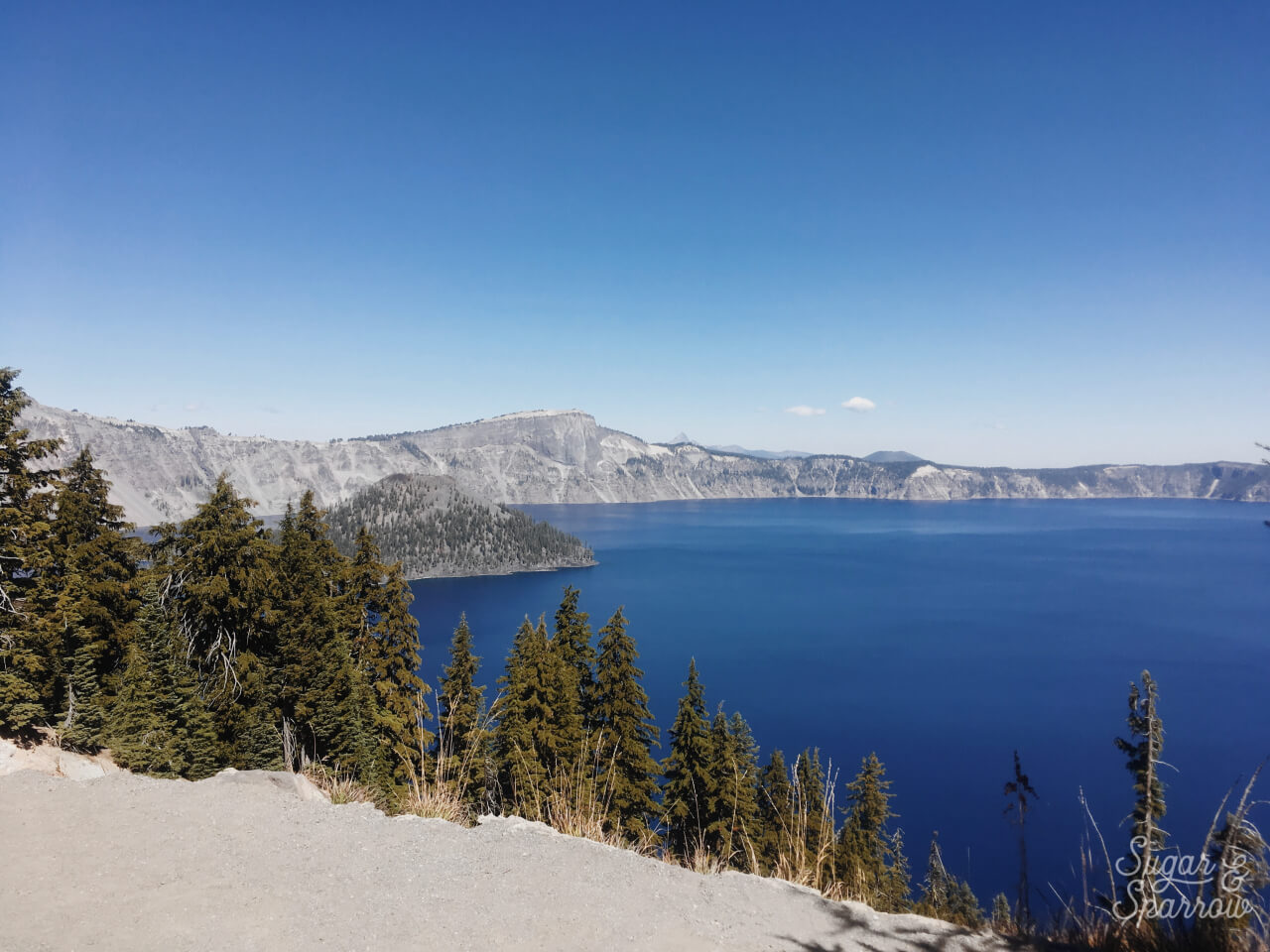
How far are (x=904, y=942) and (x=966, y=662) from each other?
81.0 meters

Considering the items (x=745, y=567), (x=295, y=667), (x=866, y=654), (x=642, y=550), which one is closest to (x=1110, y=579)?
(x=745, y=567)

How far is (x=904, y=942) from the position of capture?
5230 millimetres

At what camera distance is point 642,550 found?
579ft

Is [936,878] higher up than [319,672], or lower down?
lower down

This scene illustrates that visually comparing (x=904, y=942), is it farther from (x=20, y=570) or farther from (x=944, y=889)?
(x=944, y=889)

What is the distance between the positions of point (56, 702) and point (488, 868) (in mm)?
17722

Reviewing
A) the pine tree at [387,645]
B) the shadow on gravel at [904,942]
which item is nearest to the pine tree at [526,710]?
the pine tree at [387,645]

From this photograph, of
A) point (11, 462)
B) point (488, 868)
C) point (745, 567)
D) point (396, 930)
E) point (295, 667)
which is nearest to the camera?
point (396, 930)

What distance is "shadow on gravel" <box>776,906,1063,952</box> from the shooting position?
16.6ft

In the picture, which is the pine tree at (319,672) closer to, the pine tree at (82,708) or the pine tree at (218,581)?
the pine tree at (218,581)

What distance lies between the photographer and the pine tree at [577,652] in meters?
22.5

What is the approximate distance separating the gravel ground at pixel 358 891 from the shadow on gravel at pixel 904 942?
18 millimetres

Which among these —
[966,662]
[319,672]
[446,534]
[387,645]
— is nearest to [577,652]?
[387,645]

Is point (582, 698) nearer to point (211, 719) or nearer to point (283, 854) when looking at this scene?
point (211, 719)
